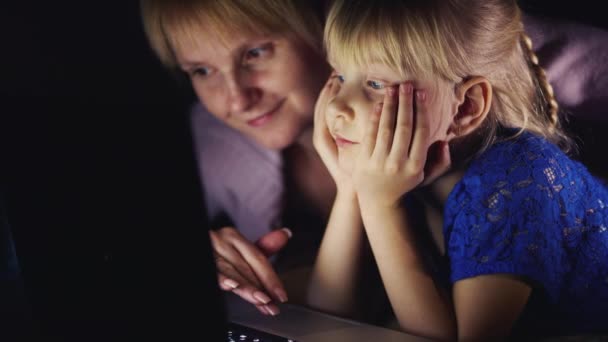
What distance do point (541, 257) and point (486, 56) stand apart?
273 mm

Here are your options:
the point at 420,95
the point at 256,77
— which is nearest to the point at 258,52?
the point at 256,77

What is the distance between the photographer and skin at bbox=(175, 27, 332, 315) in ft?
2.90

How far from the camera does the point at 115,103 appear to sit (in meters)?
0.52

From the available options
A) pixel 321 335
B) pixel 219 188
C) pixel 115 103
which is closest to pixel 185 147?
pixel 115 103

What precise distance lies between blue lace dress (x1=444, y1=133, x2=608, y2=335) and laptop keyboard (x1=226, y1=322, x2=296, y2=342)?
25cm

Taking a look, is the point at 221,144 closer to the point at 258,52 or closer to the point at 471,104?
the point at 258,52

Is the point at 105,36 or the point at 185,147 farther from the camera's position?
the point at 105,36

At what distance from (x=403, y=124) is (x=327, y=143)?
161mm

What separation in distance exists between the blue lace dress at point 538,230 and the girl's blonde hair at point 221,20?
34cm

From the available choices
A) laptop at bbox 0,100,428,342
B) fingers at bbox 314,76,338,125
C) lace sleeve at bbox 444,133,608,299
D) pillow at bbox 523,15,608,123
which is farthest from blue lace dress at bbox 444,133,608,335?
laptop at bbox 0,100,428,342

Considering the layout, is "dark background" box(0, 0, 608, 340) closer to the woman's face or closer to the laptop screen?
the laptop screen

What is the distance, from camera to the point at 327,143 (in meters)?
0.88

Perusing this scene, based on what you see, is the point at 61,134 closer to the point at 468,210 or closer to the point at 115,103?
the point at 115,103

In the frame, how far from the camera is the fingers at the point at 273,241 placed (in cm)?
97
